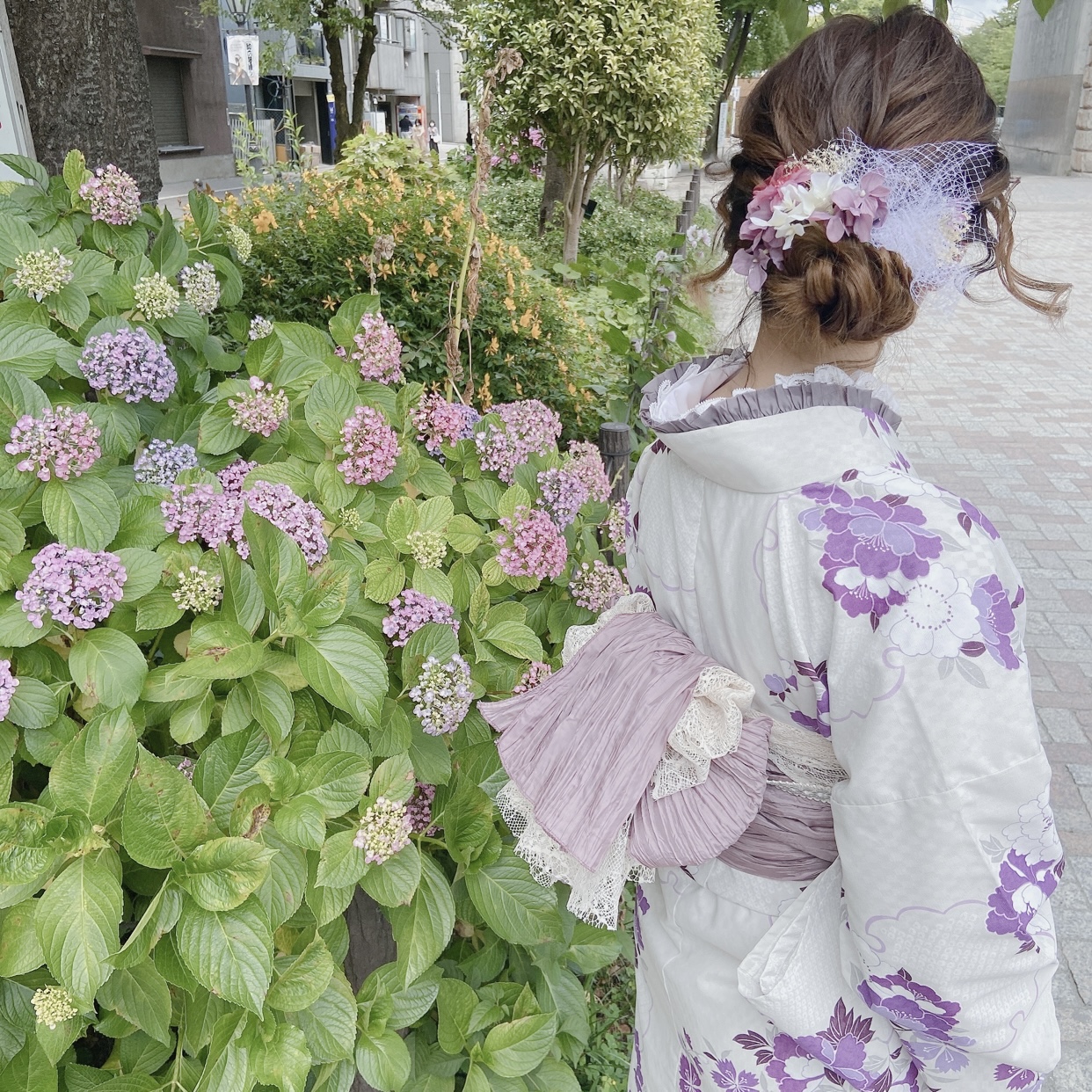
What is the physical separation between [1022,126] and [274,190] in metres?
32.8

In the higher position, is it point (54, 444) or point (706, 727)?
point (54, 444)

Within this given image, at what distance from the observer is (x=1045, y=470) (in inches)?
239

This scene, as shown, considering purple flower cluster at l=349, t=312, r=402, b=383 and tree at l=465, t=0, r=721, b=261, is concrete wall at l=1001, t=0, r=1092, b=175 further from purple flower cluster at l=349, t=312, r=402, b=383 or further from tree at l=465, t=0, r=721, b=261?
purple flower cluster at l=349, t=312, r=402, b=383

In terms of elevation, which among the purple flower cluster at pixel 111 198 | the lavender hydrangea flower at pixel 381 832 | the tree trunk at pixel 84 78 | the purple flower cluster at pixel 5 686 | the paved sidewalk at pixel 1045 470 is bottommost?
the paved sidewalk at pixel 1045 470

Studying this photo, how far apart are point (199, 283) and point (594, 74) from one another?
653 centimetres

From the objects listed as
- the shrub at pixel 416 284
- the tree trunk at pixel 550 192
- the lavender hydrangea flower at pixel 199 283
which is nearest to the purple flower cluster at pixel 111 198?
the lavender hydrangea flower at pixel 199 283

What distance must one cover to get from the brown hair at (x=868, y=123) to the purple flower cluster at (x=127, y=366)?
3.31ft

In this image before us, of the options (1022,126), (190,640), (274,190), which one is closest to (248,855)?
(190,640)

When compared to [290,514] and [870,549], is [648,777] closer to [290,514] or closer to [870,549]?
[870,549]

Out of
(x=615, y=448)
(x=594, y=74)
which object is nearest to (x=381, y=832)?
(x=615, y=448)

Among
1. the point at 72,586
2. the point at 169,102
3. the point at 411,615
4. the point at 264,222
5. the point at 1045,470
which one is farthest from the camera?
the point at 169,102

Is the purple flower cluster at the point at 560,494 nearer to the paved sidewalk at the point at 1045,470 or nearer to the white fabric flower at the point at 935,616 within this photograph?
the paved sidewalk at the point at 1045,470

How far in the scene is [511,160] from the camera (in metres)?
8.92

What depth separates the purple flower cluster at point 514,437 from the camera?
5.77ft
